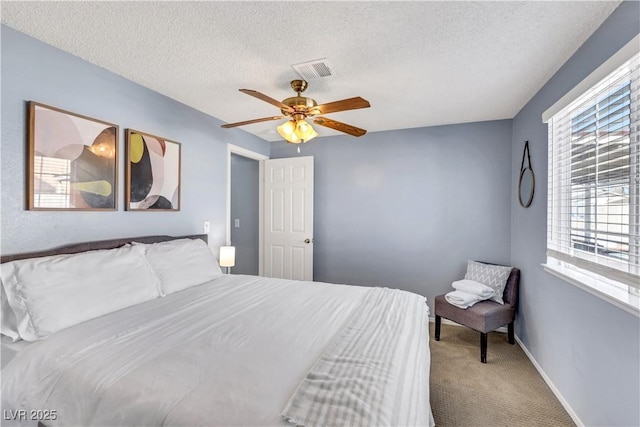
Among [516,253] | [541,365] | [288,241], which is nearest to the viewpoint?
[541,365]

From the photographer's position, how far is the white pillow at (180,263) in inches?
84.1

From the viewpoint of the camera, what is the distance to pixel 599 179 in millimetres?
1710

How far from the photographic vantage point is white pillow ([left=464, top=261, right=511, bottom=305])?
2.96 meters

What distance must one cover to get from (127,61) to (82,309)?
5.64 feet

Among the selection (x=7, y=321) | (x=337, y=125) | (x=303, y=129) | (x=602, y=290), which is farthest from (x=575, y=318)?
(x=7, y=321)

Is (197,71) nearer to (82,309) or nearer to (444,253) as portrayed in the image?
(82,309)

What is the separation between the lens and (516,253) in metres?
3.05

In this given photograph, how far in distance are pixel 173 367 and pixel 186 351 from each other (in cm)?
12

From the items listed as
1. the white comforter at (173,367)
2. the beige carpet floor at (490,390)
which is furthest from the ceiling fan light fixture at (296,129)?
the beige carpet floor at (490,390)

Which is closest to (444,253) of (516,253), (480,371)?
(516,253)

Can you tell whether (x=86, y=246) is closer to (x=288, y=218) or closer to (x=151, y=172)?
(x=151, y=172)

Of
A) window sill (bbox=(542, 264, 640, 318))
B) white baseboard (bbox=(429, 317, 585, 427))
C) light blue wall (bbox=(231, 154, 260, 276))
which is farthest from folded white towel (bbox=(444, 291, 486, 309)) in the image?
light blue wall (bbox=(231, 154, 260, 276))

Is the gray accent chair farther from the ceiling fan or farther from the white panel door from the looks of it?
the ceiling fan

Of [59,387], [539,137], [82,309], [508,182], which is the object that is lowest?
[59,387]
